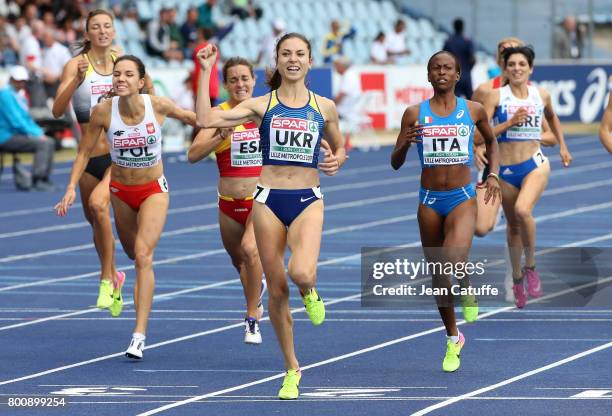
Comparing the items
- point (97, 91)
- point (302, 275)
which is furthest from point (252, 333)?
point (97, 91)

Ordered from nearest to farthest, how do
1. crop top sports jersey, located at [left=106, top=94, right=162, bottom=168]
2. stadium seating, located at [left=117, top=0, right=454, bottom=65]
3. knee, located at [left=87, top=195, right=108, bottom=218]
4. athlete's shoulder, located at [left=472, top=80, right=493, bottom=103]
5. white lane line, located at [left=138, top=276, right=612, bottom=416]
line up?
1. white lane line, located at [left=138, top=276, right=612, bottom=416]
2. crop top sports jersey, located at [left=106, top=94, right=162, bottom=168]
3. knee, located at [left=87, top=195, right=108, bottom=218]
4. athlete's shoulder, located at [left=472, top=80, right=493, bottom=103]
5. stadium seating, located at [left=117, top=0, right=454, bottom=65]

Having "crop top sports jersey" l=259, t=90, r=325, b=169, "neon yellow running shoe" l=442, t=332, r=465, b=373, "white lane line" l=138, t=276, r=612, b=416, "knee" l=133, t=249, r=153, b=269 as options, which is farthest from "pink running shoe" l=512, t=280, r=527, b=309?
"crop top sports jersey" l=259, t=90, r=325, b=169

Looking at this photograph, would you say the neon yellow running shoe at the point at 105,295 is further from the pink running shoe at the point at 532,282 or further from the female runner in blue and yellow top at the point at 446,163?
the pink running shoe at the point at 532,282

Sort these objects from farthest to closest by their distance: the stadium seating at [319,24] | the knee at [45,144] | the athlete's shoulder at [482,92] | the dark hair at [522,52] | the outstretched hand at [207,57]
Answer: the stadium seating at [319,24]
the knee at [45,144]
the athlete's shoulder at [482,92]
the dark hair at [522,52]
the outstretched hand at [207,57]

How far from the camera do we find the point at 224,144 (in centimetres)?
1123

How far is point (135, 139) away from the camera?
1091cm

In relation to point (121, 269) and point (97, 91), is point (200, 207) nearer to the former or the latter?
point (121, 269)

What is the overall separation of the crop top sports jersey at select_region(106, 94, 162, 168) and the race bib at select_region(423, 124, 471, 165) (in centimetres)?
193

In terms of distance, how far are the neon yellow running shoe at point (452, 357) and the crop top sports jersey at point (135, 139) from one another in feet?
8.31

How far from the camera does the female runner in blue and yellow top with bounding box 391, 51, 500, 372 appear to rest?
1001cm

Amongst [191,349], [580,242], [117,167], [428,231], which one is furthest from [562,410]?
[580,242]

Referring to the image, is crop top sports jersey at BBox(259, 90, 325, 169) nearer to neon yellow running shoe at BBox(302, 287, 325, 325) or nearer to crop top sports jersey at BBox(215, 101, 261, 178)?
neon yellow running shoe at BBox(302, 287, 325, 325)

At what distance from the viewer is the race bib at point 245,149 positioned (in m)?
11.2

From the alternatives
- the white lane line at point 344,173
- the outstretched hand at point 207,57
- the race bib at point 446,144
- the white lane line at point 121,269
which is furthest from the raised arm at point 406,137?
the white lane line at point 344,173
